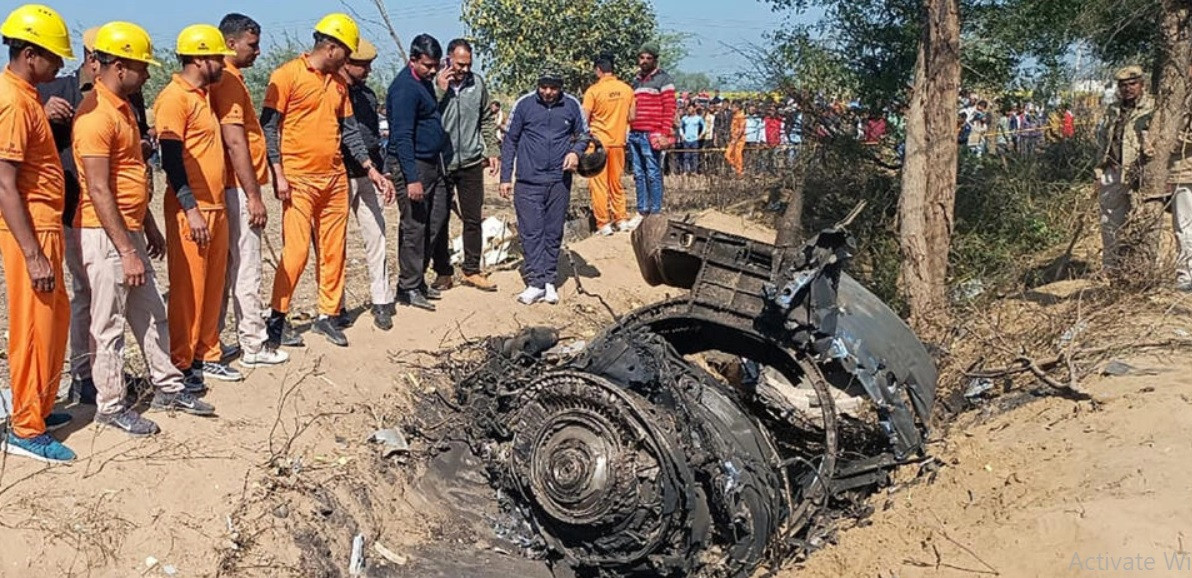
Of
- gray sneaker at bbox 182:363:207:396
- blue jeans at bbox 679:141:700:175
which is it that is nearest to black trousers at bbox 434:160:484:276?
gray sneaker at bbox 182:363:207:396

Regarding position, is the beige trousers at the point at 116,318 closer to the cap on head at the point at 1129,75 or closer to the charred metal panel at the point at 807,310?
the charred metal panel at the point at 807,310

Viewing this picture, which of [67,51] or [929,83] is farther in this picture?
[929,83]

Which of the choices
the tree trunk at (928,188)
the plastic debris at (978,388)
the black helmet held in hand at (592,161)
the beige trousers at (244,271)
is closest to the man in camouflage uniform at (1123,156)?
the tree trunk at (928,188)

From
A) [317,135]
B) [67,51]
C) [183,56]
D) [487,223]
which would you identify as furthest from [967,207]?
[67,51]

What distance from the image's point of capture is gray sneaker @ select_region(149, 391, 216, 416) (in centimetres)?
534

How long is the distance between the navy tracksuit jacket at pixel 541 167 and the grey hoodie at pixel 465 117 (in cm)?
32

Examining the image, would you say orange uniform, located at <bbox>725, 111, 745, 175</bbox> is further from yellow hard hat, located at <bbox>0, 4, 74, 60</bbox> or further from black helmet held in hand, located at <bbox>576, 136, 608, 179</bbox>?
yellow hard hat, located at <bbox>0, 4, 74, 60</bbox>

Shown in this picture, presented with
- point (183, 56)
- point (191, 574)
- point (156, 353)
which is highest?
point (183, 56)

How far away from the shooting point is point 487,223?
976 centimetres

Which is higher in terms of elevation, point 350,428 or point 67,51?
point 67,51

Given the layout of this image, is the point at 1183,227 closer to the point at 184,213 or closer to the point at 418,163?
the point at 418,163

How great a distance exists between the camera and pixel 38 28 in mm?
4422

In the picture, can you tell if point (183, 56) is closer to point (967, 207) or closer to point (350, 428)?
point (350, 428)

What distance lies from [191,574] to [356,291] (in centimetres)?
530
